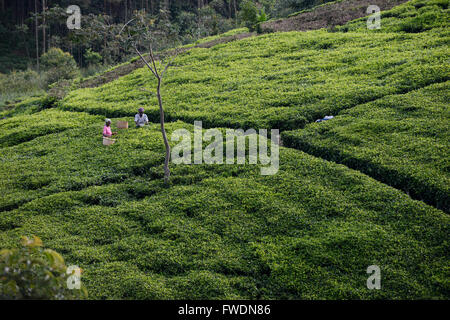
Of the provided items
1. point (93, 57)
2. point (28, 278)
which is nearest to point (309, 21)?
point (93, 57)

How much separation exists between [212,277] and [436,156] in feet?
23.9

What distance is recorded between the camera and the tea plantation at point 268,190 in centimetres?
773

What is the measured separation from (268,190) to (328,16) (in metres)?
22.5

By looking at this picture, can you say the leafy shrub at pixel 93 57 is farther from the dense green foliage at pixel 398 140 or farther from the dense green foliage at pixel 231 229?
the dense green foliage at pixel 398 140

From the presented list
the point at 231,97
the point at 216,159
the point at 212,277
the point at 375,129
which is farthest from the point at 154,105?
the point at 212,277

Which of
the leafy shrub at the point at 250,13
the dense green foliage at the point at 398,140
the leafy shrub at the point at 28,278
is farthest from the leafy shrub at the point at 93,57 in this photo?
the leafy shrub at the point at 28,278

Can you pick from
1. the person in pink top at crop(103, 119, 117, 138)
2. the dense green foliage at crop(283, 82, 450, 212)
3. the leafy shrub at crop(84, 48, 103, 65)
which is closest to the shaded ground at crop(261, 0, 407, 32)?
the dense green foliage at crop(283, 82, 450, 212)

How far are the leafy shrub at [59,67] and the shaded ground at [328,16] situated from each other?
18.0 metres

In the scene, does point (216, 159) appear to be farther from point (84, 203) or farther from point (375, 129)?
point (375, 129)

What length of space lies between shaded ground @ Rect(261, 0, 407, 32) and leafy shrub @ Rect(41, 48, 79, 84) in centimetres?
1803

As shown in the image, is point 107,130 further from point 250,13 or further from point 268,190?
point 250,13

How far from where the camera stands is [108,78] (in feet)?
92.9

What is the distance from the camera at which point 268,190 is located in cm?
1071
